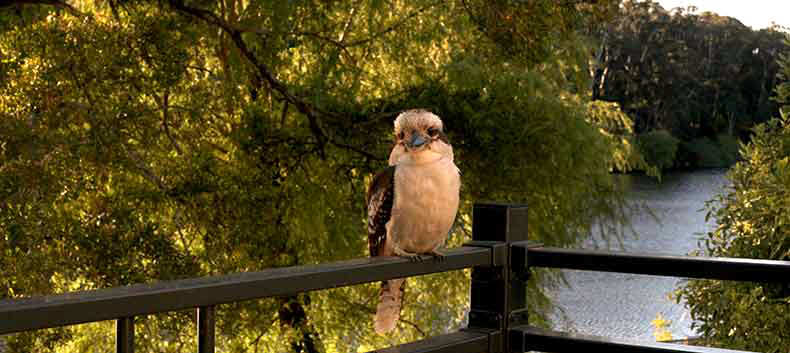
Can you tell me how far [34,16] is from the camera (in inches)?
244

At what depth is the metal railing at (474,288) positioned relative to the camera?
1282mm

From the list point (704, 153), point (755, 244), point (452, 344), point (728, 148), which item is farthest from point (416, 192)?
point (704, 153)

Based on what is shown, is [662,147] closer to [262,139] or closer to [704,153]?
[704,153]

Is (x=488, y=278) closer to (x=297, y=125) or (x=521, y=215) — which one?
(x=521, y=215)

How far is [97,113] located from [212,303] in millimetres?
4553

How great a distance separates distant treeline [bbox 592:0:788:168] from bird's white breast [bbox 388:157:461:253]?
1125 inches

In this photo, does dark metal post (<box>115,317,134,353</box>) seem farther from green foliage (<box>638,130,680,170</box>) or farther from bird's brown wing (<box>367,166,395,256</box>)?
green foliage (<box>638,130,680,170</box>)

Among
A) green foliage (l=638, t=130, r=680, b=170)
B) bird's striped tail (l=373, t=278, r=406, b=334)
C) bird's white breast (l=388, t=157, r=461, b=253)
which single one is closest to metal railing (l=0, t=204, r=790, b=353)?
bird's white breast (l=388, t=157, r=461, b=253)

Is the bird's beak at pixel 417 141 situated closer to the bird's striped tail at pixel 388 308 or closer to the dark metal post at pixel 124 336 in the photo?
the bird's striped tail at pixel 388 308

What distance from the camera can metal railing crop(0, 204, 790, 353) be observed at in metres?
1.28

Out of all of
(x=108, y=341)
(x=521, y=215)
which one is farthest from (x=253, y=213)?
(x=521, y=215)

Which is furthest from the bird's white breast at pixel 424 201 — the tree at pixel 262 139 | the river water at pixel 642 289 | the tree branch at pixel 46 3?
the river water at pixel 642 289

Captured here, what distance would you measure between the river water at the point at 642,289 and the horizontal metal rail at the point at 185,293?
963 centimetres


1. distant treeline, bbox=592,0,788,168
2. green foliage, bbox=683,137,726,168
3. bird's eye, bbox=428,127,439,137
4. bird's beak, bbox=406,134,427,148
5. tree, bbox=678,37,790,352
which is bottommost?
tree, bbox=678,37,790,352
